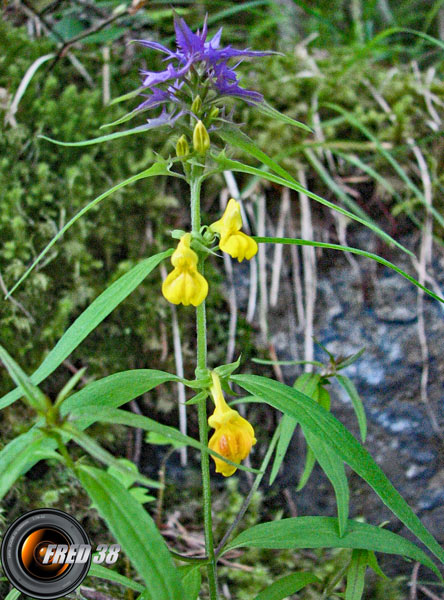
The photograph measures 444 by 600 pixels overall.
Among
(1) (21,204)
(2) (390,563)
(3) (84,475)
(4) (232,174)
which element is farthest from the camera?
(4) (232,174)

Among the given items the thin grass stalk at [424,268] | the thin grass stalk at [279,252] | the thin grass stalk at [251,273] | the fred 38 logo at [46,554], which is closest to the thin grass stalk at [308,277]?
the thin grass stalk at [279,252]

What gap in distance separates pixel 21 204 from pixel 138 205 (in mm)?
339

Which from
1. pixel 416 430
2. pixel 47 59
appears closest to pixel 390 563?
pixel 416 430

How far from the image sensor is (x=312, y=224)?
1.59m

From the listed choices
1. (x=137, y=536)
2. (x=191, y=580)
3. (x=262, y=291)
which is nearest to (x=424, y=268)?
(x=262, y=291)

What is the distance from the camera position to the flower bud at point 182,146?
2.34ft

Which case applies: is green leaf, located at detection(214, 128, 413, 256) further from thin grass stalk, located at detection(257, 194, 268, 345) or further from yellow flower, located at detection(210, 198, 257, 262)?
thin grass stalk, located at detection(257, 194, 268, 345)

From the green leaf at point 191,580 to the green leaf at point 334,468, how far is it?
0.71ft

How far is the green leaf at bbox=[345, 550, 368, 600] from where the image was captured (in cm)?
75

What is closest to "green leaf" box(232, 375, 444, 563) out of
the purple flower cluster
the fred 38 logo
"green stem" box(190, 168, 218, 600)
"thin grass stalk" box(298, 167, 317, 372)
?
"green stem" box(190, 168, 218, 600)

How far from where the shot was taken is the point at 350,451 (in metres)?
0.64

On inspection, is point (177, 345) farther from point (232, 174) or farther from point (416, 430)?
point (416, 430)

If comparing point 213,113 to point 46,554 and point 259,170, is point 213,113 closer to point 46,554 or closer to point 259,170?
point 259,170

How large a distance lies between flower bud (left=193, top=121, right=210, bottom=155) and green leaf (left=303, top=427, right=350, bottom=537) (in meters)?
0.41
